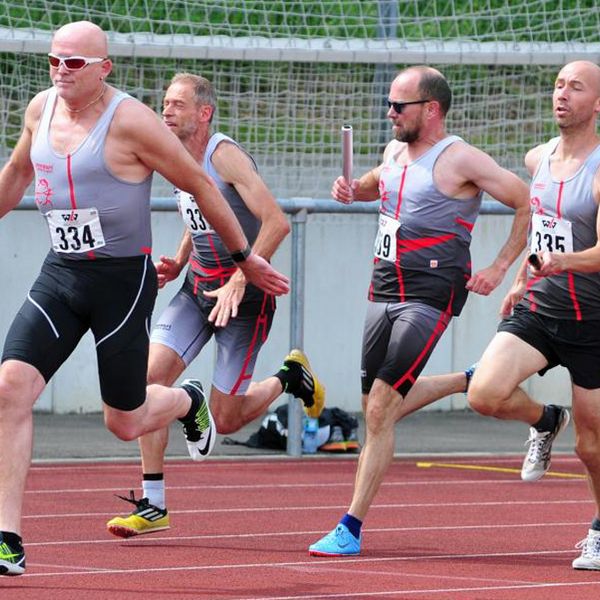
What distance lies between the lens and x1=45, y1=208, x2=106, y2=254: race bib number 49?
742 cm

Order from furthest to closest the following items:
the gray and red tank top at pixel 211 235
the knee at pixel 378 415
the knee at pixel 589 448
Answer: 1. the gray and red tank top at pixel 211 235
2. the knee at pixel 378 415
3. the knee at pixel 589 448

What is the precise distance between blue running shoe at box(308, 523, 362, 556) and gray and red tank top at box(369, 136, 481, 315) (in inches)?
48.1

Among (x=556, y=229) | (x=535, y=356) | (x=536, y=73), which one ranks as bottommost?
(x=535, y=356)

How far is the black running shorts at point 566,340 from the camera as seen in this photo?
819 centimetres

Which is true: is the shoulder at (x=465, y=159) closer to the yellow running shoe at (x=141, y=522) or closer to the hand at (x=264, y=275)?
the hand at (x=264, y=275)

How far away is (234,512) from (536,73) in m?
8.48

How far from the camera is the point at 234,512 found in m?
10.3

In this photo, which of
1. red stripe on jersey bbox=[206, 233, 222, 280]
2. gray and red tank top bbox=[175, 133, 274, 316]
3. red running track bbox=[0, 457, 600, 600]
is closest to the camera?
red running track bbox=[0, 457, 600, 600]

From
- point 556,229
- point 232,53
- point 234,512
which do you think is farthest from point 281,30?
point 556,229

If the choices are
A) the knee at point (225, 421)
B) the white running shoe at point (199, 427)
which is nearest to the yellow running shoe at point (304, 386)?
the knee at point (225, 421)

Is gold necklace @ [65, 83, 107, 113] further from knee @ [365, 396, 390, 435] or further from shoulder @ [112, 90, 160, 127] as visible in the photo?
knee @ [365, 396, 390, 435]

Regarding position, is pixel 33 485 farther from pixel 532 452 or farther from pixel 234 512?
pixel 532 452

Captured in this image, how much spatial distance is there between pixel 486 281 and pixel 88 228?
225 centimetres

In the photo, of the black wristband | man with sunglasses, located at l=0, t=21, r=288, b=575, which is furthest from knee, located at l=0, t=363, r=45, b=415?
the black wristband
